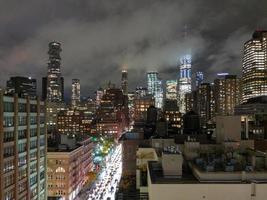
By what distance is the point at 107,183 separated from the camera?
110875 mm

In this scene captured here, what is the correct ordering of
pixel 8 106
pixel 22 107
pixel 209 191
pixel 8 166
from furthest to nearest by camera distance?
1. pixel 22 107
2. pixel 8 106
3. pixel 8 166
4. pixel 209 191

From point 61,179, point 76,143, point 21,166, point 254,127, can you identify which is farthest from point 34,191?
point 254,127

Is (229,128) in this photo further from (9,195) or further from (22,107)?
(9,195)

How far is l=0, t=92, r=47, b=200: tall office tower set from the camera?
46750 millimetres

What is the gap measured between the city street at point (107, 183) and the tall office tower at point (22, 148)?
32060 mm

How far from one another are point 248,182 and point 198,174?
3628 millimetres

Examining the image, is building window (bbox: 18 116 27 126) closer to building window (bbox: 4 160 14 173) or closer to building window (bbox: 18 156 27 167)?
building window (bbox: 18 156 27 167)

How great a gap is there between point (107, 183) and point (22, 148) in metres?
61.0

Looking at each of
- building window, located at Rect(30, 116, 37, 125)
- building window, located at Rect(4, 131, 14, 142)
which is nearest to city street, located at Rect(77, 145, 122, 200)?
building window, located at Rect(30, 116, 37, 125)

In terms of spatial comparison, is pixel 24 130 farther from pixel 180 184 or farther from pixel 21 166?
pixel 180 184

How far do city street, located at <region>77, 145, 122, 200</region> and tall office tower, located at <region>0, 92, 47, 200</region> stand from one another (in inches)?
1262

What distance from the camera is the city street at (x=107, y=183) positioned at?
9341 cm

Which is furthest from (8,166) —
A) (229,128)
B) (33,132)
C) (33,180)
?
(229,128)

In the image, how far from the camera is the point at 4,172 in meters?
45.9
